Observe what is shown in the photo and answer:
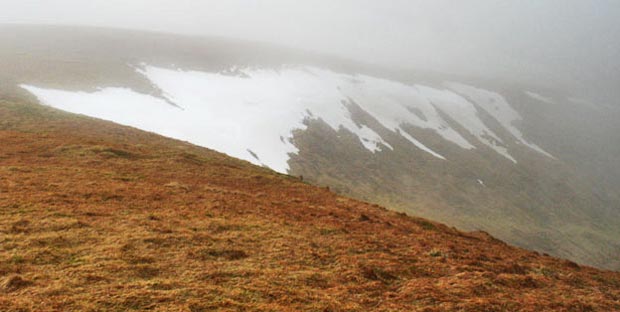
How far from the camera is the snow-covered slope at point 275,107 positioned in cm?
4491

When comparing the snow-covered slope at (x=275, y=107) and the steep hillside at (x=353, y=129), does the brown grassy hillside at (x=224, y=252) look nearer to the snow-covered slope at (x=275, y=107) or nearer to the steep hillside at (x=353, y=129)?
the snow-covered slope at (x=275, y=107)

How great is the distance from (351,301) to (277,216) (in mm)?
6859

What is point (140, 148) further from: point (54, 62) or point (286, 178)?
point (54, 62)

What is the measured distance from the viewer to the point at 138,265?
1036 cm

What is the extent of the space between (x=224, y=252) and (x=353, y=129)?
58.2m

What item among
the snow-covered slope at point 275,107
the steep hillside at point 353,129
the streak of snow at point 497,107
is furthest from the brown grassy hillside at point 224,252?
the streak of snow at point 497,107

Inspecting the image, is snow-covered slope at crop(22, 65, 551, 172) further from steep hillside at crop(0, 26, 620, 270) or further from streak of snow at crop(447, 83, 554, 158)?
streak of snow at crop(447, 83, 554, 158)

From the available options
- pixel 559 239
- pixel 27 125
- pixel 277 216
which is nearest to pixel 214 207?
pixel 277 216

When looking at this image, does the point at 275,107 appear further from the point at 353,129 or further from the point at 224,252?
the point at 224,252

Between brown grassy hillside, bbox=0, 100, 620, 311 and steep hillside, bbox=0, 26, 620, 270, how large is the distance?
2518 centimetres

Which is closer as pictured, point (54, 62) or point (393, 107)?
point (54, 62)

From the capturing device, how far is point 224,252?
1215 cm

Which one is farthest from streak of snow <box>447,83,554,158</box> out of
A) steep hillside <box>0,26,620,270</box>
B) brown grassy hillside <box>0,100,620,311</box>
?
brown grassy hillside <box>0,100,620,311</box>

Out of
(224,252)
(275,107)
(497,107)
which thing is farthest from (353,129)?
(497,107)
